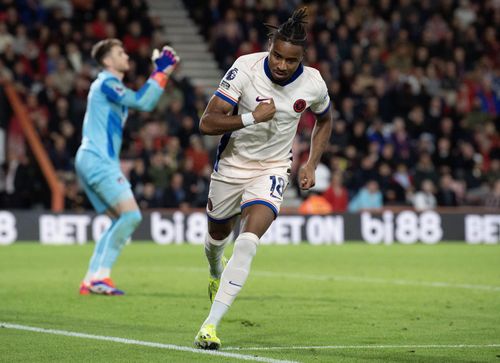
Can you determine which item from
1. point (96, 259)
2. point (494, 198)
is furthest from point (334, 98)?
point (96, 259)

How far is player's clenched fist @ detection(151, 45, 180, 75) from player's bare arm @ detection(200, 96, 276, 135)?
316cm

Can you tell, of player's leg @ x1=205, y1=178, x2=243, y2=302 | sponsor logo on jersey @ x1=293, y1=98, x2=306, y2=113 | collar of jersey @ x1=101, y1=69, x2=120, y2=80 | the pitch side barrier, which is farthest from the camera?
the pitch side barrier

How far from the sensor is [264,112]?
24.1 feet

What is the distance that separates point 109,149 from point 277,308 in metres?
2.56

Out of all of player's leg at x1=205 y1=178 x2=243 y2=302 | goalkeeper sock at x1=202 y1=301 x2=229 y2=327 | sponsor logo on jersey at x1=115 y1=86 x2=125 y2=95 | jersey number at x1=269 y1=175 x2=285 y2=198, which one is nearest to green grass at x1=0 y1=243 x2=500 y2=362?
goalkeeper sock at x1=202 y1=301 x2=229 y2=327

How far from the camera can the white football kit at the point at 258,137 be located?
779 centimetres

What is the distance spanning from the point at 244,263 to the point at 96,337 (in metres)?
1.22

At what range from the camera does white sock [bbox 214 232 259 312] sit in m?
7.13

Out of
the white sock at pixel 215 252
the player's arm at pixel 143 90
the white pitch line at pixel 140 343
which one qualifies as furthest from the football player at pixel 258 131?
the player's arm at pixel 143 90

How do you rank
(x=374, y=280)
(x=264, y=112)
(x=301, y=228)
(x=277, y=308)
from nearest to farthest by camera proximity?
(x=264, y=112) → (x=277, y=308) → (x=374, y=280) → (x=301, y=228)

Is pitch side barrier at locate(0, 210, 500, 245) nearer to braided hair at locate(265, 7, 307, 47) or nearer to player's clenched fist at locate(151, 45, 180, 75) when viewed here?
player's clenched fist at locate(151, 45, 180, 75)

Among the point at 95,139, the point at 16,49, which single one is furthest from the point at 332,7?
the point at 95,139

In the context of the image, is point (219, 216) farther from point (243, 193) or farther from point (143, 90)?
point (143, 90)

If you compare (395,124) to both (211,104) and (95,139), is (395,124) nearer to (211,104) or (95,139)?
(95,139)
